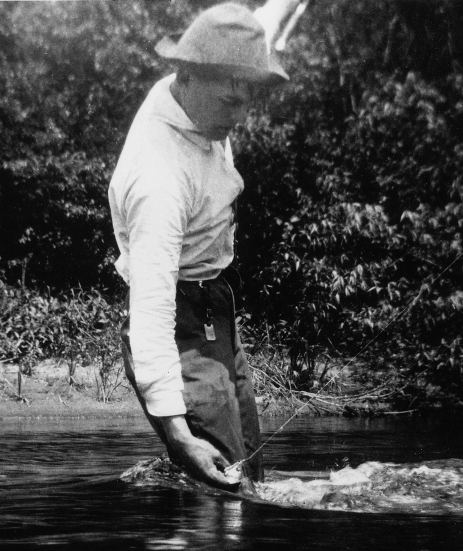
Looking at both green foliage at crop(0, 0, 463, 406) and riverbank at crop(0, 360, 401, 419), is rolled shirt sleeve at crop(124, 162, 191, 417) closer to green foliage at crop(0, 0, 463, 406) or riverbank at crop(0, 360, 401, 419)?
riverbank at crop(0, 360, 401, 419)

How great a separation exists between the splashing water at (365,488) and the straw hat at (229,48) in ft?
4.86

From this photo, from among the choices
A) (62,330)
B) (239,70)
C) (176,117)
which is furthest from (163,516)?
(62,330)

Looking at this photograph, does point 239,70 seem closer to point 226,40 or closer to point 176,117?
point 226,40

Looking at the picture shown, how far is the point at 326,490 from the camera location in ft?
14.6

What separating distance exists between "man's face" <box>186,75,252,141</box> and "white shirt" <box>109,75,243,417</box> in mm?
41

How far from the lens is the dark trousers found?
3881 millimetres

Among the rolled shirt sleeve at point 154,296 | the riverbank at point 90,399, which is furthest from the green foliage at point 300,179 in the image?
the rolled shirt sleeve at point 154,296

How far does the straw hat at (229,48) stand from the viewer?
3.60 m

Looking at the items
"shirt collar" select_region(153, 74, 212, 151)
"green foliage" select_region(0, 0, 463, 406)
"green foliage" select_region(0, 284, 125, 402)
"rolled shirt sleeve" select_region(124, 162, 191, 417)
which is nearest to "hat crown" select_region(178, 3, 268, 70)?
"shirt collar" select_region(153, 74, 212, 151)

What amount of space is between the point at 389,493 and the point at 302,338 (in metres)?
7.38

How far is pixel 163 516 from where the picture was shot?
385cm

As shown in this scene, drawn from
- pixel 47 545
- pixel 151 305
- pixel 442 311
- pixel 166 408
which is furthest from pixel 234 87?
pixel 442 311

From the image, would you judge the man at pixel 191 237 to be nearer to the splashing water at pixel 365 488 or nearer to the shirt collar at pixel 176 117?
the shirt collar at pixel 176 117

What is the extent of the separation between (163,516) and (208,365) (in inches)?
20.0
